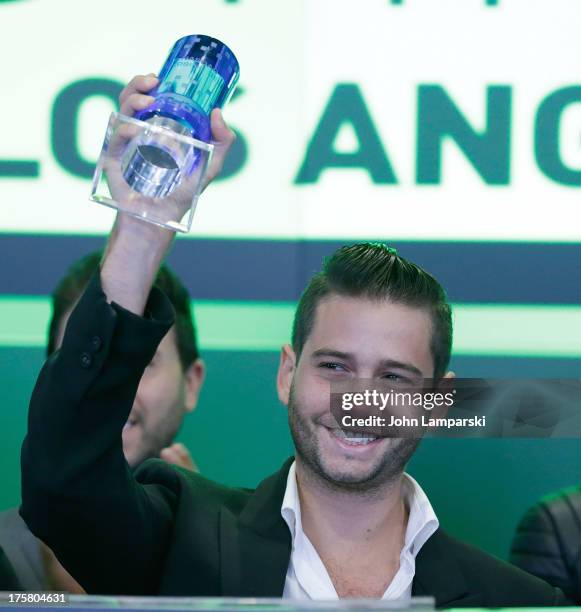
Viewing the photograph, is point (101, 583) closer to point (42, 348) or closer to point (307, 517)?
point (307, 517)

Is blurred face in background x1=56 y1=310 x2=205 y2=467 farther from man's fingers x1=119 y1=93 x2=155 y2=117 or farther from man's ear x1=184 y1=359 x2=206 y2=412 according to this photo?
man's fingers x1=119 y1=93 x2=155 y2=117

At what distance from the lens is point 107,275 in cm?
130

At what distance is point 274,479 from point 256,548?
117 mm

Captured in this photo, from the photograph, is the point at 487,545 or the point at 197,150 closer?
the point at 197,150

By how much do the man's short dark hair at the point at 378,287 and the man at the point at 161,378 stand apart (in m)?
0.28

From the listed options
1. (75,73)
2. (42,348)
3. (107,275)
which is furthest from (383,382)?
(75,73)

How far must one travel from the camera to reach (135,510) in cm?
143

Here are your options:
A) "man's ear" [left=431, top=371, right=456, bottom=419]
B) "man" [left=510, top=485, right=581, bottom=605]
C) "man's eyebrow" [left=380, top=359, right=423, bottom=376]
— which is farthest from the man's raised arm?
"man" [left=510, top=485, right=581, bottom=605]

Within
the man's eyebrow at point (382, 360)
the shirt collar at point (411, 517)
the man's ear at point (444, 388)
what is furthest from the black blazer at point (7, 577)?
the man's ear at point (444, 388)

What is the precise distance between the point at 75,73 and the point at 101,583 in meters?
0.92

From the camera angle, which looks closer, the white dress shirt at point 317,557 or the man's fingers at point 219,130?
the man's fingers at point 219,130

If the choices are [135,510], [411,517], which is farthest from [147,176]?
[411,517]

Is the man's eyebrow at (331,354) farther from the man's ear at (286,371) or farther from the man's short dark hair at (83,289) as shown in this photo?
the man's short dark hair at (83,289)

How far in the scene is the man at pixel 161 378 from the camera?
1.97m
